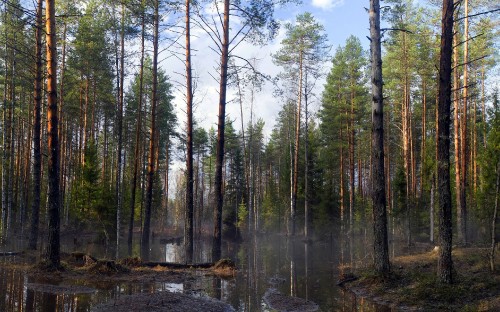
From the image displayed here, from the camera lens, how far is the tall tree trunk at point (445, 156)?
31.9 ft

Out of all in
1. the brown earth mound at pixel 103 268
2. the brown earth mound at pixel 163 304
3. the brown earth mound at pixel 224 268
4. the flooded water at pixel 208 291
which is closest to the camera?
the brown earth mound at pixel 163 304

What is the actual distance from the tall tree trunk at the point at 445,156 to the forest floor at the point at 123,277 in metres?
5.36

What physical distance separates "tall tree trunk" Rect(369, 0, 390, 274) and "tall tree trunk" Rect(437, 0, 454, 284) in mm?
1602

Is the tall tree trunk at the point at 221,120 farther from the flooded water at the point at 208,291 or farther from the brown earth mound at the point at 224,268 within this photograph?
the flooded water at the point at 208,291

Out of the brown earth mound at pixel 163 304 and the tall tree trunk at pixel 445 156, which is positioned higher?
the tall tree trunk at pixel 445 156

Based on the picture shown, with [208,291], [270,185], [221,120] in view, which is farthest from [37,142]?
[270,185]

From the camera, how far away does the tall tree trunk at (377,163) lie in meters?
11.2

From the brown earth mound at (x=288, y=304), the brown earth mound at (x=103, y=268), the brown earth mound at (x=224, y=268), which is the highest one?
the brown earth mound at (x=103, y=268)

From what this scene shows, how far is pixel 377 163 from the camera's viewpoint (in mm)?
11320

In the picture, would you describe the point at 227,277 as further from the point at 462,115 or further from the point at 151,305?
the point at 462,115

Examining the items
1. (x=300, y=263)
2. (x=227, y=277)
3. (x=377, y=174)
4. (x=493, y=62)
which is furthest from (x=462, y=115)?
(x=227, y=277)

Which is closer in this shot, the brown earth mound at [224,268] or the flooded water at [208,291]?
the flooded water at [208,291]

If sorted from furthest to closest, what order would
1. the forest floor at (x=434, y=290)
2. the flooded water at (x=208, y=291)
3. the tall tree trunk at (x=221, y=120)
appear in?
the tall tree trunk at (x=221, y=120) < the forest floor at (x=434, y=290) < the flooded water at (x=208, y=291)

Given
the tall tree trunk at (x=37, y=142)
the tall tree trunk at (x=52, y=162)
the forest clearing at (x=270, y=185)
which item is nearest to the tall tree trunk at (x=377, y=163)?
the forest clearing at (x=270, y=185)
